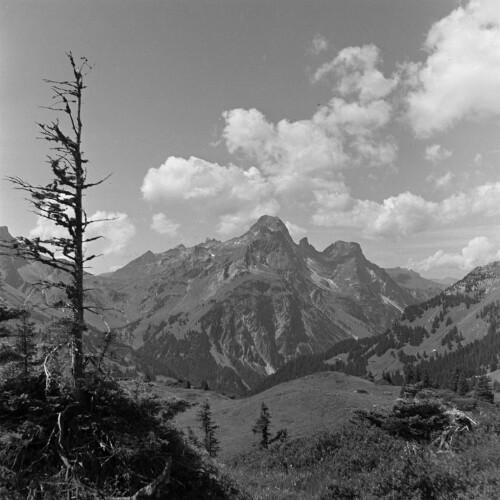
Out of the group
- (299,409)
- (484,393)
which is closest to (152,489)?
(299,409)

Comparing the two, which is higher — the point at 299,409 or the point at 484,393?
the point at 484,393

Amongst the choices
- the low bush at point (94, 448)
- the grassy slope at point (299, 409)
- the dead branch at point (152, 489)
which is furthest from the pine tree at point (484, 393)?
the dead branch at point (152, 489)

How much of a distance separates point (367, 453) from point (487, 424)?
5.19m

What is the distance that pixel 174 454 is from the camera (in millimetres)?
15562

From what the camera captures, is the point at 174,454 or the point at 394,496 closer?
the point at 394,496

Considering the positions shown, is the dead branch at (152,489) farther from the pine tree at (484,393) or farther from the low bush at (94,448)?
the pine tree at (484,393)

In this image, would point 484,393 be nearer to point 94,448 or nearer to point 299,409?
point 299,409

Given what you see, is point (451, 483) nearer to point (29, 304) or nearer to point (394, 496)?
point (394, 496)

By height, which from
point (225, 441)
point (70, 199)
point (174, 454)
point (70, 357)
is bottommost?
point (225, 441)

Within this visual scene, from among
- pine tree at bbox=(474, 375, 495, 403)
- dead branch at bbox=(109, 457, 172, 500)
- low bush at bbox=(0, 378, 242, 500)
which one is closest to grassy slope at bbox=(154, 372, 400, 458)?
pine tree at bbox=(474, 375, 495, 403)

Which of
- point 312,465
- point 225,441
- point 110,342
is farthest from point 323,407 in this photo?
point 110,342

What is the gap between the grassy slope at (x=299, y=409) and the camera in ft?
290

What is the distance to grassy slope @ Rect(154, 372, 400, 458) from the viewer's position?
88.2 metres

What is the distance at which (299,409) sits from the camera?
340 ft
